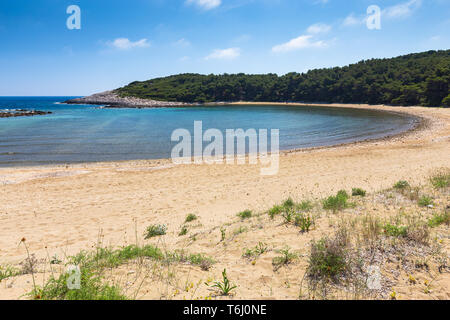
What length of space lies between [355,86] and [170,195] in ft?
333

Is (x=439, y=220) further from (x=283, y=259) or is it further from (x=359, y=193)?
(x=283, y=259)

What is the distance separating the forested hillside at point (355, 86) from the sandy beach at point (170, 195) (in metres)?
61.4

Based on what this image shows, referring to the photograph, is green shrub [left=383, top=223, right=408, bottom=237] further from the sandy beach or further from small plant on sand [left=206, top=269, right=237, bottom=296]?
small plant on sand [left=206, top=269, right=237, bottom=296]

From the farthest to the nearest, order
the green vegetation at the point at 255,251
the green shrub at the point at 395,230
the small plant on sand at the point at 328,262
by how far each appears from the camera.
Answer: the green vegetation at the point at 255,251
the green shrub at the point at 395,230
the small plant on sand at the point at 328,262

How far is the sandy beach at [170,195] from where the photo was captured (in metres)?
6.64

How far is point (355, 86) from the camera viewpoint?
94250 mm

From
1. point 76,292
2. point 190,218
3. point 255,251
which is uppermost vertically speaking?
point 76,292

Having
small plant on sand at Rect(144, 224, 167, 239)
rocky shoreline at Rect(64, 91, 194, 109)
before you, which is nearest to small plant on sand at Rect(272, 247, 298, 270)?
small plant on sand at Rect(144, 224, 167, 239)

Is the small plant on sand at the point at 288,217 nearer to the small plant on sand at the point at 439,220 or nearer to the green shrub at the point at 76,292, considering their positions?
the small plant on sand at the point at 439,220

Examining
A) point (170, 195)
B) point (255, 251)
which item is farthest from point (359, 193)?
point (170, 195)

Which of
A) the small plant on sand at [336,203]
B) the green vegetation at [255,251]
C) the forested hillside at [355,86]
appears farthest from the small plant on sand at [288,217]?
the forested hillside at [355,86]

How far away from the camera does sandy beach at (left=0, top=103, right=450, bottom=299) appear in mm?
6645
